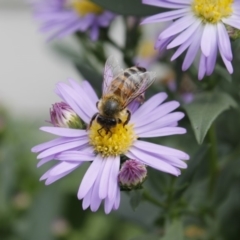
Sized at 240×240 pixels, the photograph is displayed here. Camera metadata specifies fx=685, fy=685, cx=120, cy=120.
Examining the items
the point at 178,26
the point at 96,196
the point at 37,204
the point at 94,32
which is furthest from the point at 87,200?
the point at 37,204

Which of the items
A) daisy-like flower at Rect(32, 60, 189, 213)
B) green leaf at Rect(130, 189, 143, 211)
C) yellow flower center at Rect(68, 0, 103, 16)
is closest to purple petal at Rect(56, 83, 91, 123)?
daisy-like flower at Rect(32, 60, 189, 213)

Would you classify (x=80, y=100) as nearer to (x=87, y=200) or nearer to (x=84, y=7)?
(x=87, y=200)

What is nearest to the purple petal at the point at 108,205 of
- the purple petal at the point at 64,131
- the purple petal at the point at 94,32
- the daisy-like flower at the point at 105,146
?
the daisy-like flower at the point at 105,146

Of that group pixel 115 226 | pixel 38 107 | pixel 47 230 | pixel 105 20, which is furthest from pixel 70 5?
pixel 38 107

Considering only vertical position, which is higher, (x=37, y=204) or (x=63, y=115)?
(x=63, y=115)

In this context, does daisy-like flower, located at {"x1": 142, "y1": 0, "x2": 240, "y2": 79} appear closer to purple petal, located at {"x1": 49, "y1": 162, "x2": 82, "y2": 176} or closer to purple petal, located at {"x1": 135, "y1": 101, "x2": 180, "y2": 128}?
purple petal, located at {"x1": 135, "y1": 101, "x2": 180, "y2": 128}

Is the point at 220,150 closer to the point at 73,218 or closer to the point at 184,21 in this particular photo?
the point at 184,21

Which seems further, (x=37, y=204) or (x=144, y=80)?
(x=37, y=204)
